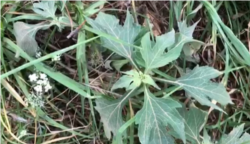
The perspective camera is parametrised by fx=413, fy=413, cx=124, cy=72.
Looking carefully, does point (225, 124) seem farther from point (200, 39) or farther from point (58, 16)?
point (58, 16)

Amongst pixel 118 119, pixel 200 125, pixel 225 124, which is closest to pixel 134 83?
pixel 118 119

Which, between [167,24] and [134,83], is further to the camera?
[167,24]

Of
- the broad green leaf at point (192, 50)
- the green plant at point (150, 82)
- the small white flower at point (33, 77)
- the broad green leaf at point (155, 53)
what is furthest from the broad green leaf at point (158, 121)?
the small white flower at point (33, 77)

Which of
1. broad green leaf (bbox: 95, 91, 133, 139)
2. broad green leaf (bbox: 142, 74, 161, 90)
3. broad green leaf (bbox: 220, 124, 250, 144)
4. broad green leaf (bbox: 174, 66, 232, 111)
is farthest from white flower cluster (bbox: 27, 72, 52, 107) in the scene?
broad green leaf (bbox: 220, 124, 250, 144)

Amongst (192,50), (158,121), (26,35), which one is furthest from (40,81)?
(192,50)

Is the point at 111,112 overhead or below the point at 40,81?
below

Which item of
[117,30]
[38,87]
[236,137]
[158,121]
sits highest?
[117,30]

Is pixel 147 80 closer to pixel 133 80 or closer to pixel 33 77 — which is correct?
pixel 133 80
